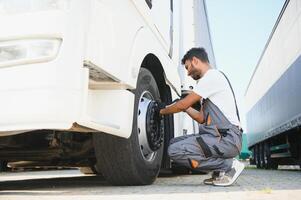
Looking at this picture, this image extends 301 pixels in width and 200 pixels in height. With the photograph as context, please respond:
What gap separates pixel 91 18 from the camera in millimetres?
2836

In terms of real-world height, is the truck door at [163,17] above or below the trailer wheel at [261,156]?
above

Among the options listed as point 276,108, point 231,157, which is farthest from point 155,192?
point 276,108

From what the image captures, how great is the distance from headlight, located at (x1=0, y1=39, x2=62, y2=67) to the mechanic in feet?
5.51

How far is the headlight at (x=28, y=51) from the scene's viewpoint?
8.66 feet

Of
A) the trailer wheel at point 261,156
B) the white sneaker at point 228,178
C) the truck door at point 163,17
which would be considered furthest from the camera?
the trailer wheel at point 261,156

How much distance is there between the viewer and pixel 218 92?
4.19 meters

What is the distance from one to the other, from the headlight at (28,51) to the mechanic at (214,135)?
1680 mm

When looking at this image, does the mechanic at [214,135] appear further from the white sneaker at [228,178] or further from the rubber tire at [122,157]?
the rubber tire at [122,157]

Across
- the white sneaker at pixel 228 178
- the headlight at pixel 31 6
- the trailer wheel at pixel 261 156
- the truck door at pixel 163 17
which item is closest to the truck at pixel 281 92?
the trailer wheel at pixel 261 156

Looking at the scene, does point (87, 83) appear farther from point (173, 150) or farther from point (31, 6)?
point (173, 150)

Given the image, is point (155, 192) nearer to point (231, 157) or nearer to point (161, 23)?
point (231, 157)

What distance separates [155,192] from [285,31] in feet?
21.7

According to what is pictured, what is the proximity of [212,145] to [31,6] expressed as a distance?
6.75ft

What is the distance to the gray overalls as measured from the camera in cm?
412
